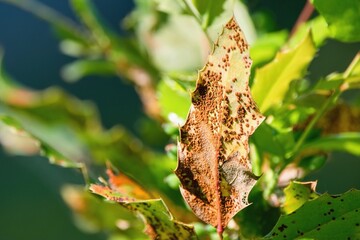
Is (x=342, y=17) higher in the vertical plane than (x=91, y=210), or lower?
lower

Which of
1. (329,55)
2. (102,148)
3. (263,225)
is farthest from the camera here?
(329,55)

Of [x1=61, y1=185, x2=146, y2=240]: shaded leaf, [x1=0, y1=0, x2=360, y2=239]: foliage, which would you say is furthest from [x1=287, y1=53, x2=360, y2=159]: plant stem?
[x1=61, y1=185, x2=146, y2=240]: shaded leaf

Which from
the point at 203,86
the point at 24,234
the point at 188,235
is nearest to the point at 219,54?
the point at 203,86

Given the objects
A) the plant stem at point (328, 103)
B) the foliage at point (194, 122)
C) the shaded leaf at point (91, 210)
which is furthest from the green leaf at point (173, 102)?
the shaded leaf at point (91, 210)

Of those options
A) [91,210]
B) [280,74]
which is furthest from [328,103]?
[91,210]

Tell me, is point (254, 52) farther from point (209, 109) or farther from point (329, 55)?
point (329, 55)

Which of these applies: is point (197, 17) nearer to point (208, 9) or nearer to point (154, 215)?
point (208, 9)
